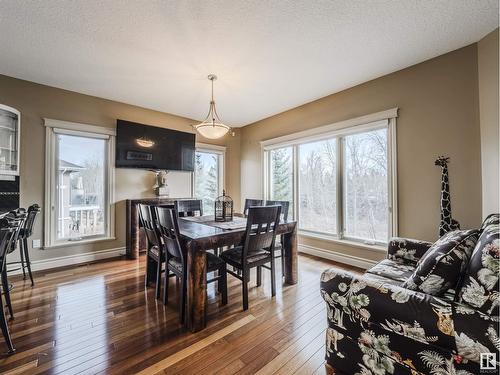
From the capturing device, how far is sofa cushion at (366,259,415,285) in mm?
1801

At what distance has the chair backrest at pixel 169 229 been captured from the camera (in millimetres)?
1951

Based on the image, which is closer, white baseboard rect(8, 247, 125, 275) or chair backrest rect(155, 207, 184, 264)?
chair backrest rect(155, 207, 184, 264)

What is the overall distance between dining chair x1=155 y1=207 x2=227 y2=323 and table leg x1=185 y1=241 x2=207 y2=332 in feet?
0.33

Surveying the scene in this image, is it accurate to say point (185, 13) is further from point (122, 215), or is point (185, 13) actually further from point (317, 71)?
point (122, 215)

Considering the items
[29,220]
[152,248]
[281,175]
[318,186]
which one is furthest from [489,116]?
[29,220]

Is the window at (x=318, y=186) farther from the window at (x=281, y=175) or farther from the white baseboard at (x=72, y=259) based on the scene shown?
the white baseboard at (x=72, y=259)

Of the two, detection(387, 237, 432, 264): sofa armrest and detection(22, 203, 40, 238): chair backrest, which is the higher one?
detection(22, 203, 40, 238): chair backrest

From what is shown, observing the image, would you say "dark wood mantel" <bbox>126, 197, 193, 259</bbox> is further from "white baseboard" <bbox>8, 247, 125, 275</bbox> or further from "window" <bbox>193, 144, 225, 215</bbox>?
"window" <bbox>193, 144, 225, 215</bbox>

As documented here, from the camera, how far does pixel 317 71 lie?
2936mm

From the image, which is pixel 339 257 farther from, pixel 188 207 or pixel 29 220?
pixel 29 220

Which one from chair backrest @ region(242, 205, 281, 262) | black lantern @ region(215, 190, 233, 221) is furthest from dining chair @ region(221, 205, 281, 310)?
black lantern @ region(215, 190, 233, 221)

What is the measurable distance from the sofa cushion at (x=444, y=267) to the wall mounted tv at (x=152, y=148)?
4.18m

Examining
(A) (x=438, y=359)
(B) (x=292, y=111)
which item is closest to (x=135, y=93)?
(B) (x=292, y=111)

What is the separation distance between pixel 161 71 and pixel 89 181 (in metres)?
2.23
